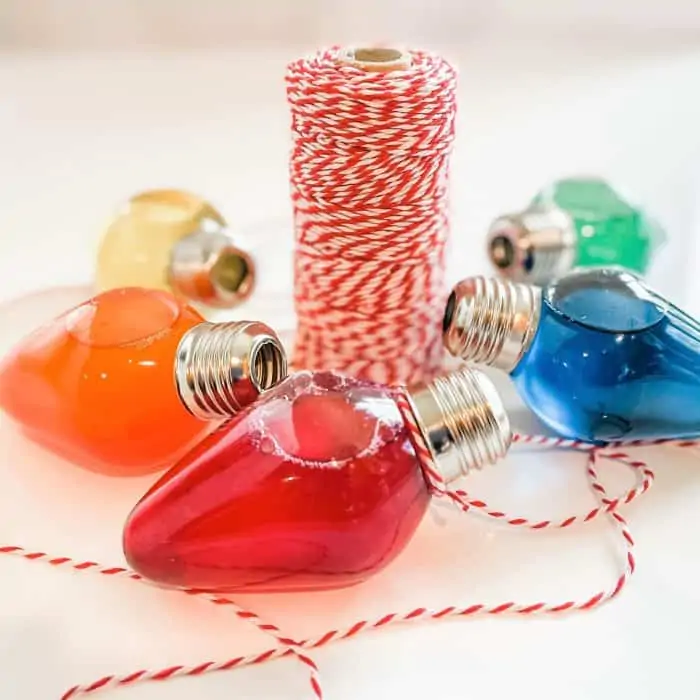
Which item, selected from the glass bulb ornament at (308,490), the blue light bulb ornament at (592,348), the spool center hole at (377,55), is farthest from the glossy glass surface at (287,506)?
the spool center hole at (377,55)

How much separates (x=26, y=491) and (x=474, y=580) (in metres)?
0.26

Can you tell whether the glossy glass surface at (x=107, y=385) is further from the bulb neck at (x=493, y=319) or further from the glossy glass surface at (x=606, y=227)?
the glossy glass surface at (x=606, y=227)

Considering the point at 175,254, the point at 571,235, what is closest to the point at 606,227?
the point at 571,235

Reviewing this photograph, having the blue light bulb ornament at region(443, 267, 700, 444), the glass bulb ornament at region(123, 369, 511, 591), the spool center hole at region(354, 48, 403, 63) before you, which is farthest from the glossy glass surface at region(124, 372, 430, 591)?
the spool center hole at region(354, 48, 403, 63)

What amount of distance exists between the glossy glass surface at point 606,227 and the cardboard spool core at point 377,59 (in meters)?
0.19

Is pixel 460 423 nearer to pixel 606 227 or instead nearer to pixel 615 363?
pixel 615 363

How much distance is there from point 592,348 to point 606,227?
18cm

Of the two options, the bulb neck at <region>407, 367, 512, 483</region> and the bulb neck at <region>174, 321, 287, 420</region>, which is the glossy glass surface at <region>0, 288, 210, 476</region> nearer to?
the bulb neck at <region>174, 321, 287, 420</region>

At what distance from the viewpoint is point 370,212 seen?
0.56 m

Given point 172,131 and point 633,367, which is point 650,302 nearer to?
point 633,367

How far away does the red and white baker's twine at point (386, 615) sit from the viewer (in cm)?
46

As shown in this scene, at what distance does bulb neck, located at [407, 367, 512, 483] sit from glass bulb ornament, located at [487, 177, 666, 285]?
7.8 inches

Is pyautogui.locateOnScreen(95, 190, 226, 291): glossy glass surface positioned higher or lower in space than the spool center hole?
lower

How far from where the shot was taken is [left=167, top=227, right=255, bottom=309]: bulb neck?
0.66 metres
